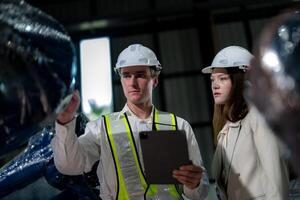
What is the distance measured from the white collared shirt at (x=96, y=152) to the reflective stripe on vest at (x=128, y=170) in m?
0.03

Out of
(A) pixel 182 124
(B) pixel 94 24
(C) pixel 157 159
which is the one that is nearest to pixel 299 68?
(C) pixel 157 159

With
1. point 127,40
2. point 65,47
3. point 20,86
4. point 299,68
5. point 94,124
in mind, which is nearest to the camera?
point 299,68

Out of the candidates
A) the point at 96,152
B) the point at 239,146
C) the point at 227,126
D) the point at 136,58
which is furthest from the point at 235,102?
the point at 96,152

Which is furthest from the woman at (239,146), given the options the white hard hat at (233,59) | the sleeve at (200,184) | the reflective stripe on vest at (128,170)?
the reflective stripe on vest at (128,170)

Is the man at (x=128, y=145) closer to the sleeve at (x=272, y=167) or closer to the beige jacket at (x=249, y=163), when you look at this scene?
the beige jacket at (x=249, y=163)

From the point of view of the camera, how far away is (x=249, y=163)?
1.65 metres

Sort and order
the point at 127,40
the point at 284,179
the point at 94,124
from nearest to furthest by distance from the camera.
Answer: the point at 284,179, the point at 94,124, the point at 127,40

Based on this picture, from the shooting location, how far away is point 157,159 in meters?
1.40

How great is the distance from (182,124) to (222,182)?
0.39m

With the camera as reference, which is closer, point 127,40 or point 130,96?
point 130,96

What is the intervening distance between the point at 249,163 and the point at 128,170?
600 mm

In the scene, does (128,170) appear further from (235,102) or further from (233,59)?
(233,59)

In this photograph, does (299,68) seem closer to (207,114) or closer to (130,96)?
(130,96)

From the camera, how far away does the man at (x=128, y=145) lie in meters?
1.47
